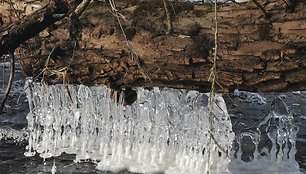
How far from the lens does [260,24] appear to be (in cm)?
284

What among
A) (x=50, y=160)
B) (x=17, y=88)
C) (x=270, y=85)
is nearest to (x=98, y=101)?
(x=50, y=160)

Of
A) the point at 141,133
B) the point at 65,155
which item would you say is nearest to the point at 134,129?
the point at 141,133

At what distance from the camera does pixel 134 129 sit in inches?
180

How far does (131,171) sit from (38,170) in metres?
0.82

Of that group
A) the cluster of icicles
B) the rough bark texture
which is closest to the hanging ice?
the cluster of icicles

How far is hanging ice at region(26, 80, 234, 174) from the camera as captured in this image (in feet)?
13.9

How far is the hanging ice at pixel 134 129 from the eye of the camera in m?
4.24

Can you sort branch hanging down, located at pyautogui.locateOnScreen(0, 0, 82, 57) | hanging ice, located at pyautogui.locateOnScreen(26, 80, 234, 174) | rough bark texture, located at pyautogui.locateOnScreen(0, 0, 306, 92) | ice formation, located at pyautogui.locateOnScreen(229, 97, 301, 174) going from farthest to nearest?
ice formation, located at pyautogui.locateOnScreen(229, 97, 301, 174) → hanging ice, located at pyautogui.locateOnScreen(26, 80, 234, 174) → rough bark texture, located at pyautogui.locateOnScreen(0, 0, 306, 92) → branch hanging down, located at pyautogui.locateOnScreen(0, 0, 82, 57)

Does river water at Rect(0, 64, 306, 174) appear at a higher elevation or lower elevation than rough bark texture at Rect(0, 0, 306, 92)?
lower

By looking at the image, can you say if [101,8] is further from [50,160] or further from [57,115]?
[50,160]

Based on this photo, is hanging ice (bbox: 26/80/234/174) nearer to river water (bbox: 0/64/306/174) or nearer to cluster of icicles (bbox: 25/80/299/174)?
cluster of icicles (bbox: 25/80/299/174)

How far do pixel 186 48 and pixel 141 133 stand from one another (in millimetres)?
1721

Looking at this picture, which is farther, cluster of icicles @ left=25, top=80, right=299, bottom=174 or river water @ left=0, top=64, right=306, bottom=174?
river water @ left=0, top=64, right=306, bottom=174

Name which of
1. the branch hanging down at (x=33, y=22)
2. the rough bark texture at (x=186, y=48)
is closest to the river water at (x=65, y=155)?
the rough bark texture at (x=186, y=48)
